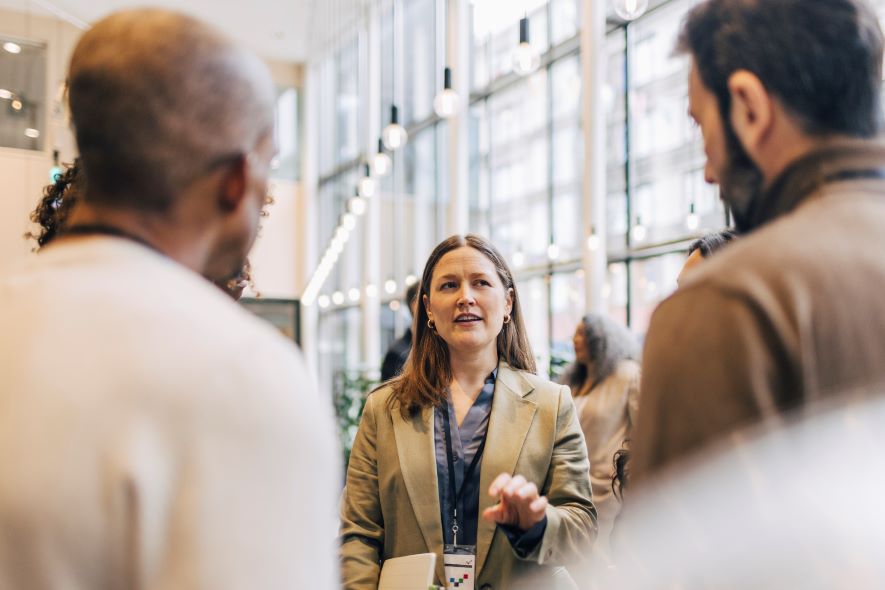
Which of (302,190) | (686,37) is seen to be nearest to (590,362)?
(686,37)

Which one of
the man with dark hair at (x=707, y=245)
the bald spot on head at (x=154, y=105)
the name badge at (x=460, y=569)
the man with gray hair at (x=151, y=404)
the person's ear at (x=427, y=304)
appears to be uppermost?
the man with dark hair at (x=707, y=245)

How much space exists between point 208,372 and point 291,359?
3.2 inches

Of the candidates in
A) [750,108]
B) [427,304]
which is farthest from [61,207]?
[750,108]

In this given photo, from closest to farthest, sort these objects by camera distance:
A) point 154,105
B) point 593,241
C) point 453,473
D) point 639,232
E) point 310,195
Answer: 1. point 154,105
2. point 453,473
3. point 639,232
4. point 593,241
5. point 310,195

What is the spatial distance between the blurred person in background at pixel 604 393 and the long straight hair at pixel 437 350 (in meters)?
2.15

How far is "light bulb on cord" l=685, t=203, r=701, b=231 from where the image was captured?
24.4 feet

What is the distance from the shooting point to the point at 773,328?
842 millimetres

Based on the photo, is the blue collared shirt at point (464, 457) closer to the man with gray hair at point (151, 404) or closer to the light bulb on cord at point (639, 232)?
the man with gray hair at point (151, 404)

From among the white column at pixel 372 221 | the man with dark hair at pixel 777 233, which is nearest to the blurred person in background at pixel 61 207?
the man with dark hair at pixel 777 233

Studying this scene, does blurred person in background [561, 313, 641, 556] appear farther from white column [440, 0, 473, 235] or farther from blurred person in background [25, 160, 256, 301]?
white column [440, 0, 473, 235]

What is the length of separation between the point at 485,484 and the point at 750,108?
1253 mm

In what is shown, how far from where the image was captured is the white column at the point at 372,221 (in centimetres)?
1320

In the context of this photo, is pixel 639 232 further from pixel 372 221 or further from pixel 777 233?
pixel 777 233

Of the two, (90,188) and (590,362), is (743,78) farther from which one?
(590,362)
